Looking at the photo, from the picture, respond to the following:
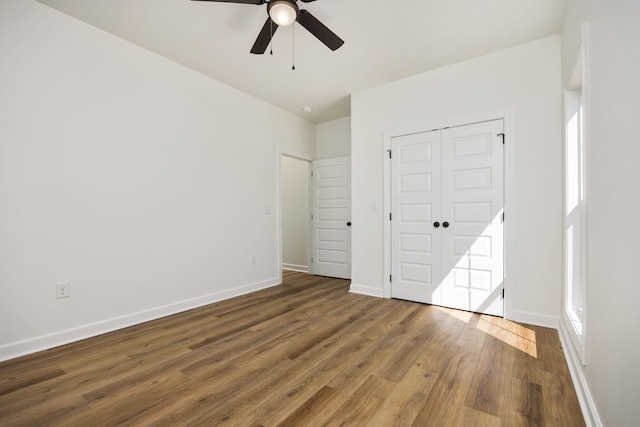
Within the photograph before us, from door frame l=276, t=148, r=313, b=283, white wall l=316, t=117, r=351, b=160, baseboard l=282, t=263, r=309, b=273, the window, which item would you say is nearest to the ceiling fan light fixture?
the window

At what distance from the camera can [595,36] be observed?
5.02 feet

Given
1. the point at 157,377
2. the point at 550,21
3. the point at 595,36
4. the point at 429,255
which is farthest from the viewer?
the point at 429,255

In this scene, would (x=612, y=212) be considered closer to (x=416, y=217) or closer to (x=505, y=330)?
(x=505, y=330)

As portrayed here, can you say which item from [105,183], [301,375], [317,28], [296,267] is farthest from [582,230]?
[296,267]

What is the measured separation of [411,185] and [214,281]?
9.29ft

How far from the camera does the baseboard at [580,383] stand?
4.70ft

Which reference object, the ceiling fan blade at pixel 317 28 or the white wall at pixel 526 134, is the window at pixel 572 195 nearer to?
the white wall at pixel 526 134

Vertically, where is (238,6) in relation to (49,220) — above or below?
above

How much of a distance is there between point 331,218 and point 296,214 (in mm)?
906

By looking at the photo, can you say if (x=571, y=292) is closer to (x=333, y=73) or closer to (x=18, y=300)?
(x=333, y=73)

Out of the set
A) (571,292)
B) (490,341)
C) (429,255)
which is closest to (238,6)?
(429,255)

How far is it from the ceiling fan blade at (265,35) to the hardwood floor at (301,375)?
255 centimetres

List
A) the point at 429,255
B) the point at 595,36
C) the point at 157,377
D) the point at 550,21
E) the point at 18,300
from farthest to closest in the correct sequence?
the point at 429,255
the point at 550,21
the point at 18,300
the point at 157,377
the point at 595,36

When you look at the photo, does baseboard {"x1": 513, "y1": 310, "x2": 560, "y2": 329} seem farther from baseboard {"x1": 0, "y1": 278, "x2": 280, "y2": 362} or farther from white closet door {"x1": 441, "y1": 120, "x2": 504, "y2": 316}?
baseboard {"x1": 0, "y1": 278, "x2": 280, "y2": 362}
